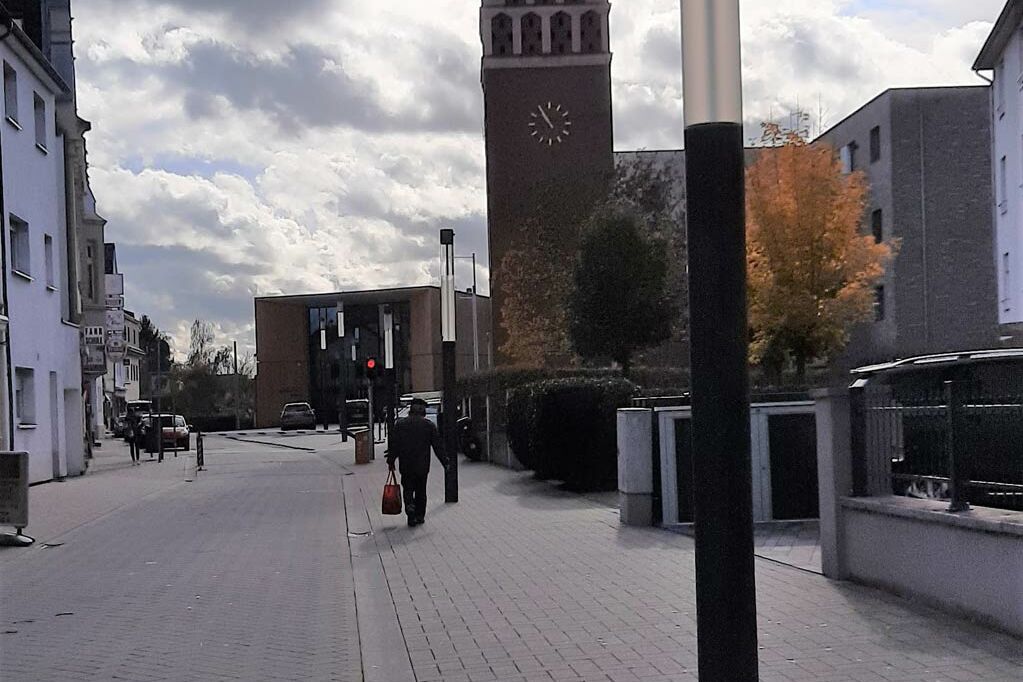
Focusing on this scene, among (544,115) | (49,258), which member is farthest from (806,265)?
(544,115)

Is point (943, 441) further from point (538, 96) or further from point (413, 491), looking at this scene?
point (538, 96)

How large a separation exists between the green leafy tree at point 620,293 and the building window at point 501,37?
2521cm

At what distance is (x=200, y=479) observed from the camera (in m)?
28.7

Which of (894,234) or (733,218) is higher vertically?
(894,234)

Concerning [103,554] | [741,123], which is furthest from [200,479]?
[741,123]

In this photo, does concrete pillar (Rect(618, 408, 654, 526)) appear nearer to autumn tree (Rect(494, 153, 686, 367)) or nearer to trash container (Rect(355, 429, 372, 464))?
trash container (Rect(355, 429, 372, 464))

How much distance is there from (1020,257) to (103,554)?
2613 centimetres

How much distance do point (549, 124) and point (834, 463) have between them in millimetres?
47081

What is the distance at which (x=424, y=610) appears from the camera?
370 inches

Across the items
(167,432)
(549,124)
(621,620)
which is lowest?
(167,432)

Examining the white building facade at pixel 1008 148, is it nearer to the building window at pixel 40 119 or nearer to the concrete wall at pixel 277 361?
the building window at pixel 40 119

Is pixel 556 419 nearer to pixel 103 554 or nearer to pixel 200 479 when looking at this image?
pixel 103 554

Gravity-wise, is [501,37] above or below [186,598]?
above

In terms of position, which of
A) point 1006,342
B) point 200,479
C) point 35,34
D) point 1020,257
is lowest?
point 200,479
